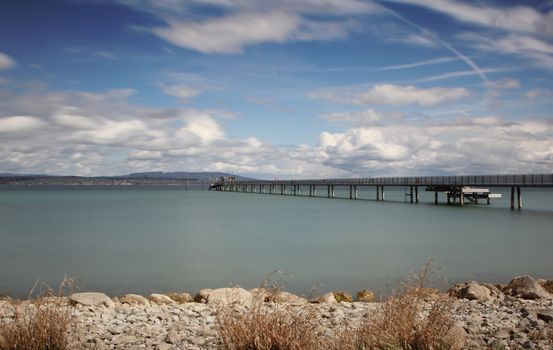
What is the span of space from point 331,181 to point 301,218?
4472 cm

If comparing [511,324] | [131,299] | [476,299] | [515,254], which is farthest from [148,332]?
[515,254]

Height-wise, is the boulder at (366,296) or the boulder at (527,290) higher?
the boulder at (527,290)

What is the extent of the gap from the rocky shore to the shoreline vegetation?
20 mm

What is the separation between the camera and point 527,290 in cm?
1371

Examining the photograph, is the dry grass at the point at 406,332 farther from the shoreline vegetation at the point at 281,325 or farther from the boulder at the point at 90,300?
the boulder at the point at 90,300

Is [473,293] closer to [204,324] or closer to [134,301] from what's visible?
[204,324]

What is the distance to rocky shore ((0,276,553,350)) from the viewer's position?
8164mm

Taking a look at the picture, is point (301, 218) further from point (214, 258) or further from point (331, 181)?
point (331, 181)

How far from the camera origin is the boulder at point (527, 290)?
1343 centimetres

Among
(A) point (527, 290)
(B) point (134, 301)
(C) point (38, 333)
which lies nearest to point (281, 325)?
(C) point (38, 333)

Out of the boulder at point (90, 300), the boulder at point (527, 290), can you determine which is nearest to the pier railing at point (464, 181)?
the boulder at point (527, 290)

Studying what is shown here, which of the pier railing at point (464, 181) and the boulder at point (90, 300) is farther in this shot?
the pier railing at point (464, 181)

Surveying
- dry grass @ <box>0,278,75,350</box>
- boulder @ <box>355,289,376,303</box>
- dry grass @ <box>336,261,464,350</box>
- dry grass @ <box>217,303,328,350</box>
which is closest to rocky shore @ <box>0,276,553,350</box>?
dry grass @ <box>217,303,328,350</box>

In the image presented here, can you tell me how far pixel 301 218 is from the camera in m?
49.3
